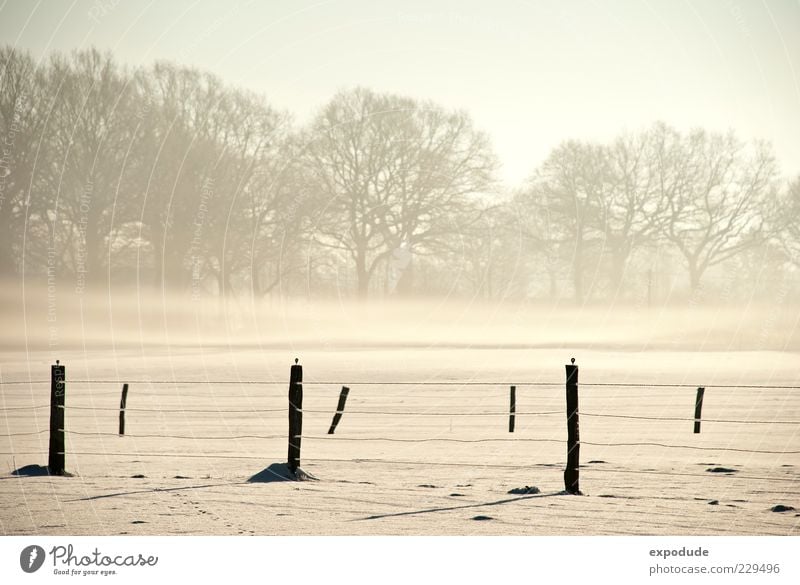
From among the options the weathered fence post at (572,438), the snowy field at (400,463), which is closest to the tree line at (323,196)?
the snowy field at (400,463)

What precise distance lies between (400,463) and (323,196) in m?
30.4

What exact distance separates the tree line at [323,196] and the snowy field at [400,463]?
33.0ft

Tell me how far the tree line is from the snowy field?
10.1 meters

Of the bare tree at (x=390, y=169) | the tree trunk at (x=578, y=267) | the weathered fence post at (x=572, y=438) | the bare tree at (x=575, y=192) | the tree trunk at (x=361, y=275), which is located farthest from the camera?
the tree trunk at (x=578, y=267)

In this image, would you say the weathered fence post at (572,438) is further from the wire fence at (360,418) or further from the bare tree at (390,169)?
the bare tree at (390,169)

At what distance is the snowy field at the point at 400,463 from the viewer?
999cm

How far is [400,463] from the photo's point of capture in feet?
47.5

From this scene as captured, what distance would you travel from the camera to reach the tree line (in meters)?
37.5

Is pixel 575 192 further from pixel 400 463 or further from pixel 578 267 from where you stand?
pixel 400 463

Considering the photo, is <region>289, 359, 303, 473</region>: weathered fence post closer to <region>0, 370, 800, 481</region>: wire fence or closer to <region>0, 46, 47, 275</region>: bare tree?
<region>0, 370, 800, 481</region>: wire fence

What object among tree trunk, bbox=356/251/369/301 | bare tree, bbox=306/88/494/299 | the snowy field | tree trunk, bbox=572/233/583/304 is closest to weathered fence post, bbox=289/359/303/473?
the snowy field

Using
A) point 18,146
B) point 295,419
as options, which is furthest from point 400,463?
point 18,146
